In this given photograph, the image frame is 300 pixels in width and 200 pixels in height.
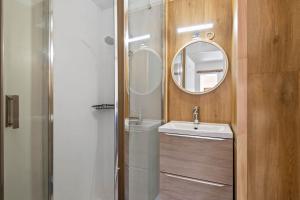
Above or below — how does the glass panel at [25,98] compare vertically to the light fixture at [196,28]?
below

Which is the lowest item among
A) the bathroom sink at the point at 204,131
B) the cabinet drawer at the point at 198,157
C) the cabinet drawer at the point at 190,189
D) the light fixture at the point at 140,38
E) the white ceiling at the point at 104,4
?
the cabinet drawer at the point at 190,189

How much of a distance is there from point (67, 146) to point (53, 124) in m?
0.28

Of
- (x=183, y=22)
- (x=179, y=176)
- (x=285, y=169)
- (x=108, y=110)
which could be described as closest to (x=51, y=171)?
(x=108, y=110)

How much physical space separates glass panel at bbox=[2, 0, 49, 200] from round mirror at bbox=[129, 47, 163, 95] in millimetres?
648

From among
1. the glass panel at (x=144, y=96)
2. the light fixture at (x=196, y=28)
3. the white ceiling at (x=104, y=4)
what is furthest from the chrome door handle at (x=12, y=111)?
the light fixture at (x=196, y=28)

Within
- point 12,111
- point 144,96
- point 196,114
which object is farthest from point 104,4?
point 196,114

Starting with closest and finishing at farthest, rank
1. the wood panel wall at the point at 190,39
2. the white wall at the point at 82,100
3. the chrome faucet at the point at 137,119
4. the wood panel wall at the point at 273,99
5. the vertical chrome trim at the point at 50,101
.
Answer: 1. the wood panel wall at the point at 273,99
2. the chrome faucet at the point at 137,119
3. the vertical chrome trim at the point at 50,101
4. the white wall at the point at 82,100
5. the wood panel wall at the point at 190,39

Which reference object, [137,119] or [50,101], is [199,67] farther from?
[50,101]

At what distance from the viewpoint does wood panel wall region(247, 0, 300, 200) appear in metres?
0.68

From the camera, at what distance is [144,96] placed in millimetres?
1346

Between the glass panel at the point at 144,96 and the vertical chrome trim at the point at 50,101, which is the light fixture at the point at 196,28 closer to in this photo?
the glass panel at the point at 144,96

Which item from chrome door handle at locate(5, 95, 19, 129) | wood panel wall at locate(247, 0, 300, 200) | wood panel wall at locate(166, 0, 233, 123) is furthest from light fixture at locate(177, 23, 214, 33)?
chrome door handle at locate(5, 95, 19, 129)

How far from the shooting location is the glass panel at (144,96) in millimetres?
1067

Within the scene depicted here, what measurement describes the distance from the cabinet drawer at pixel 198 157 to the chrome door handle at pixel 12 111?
104 centimetres
